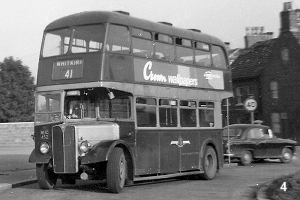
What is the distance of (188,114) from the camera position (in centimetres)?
1617

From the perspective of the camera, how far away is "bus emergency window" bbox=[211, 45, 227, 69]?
57.9 feet

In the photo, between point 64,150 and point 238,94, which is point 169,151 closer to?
point 64,150

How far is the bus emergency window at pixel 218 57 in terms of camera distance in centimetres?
1766

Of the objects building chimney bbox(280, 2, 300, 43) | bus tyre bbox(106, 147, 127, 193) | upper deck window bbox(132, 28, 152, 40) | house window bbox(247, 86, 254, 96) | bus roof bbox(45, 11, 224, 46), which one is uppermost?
building chimney bbox(280, 2, 300, 43)

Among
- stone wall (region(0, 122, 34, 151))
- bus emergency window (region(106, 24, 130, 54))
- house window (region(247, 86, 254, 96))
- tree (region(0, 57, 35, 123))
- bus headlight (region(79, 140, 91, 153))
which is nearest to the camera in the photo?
bus headlight (region(79, 140, 91, 153))

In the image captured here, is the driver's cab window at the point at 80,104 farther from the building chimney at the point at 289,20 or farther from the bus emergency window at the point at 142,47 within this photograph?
the building chimney at the point at 289,20

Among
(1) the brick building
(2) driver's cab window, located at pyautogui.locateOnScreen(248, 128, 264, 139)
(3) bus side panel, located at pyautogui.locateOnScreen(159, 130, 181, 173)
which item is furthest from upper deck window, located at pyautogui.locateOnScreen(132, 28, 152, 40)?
(1) the brick building

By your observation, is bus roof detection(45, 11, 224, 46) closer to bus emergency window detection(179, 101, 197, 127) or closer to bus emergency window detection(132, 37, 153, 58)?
bus emergency window detection(132, 37, 153, 58)

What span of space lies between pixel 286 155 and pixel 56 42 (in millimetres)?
13819

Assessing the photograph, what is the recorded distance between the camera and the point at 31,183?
52.4 feet

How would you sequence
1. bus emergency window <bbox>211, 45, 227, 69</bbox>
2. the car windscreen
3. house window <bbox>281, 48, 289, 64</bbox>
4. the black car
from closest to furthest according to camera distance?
bus emergency window <bbox>211, 45, 227, 69</bbox> → the black car → the car windscreen → house window <bbox>281, 48, 289, 64</bbox>

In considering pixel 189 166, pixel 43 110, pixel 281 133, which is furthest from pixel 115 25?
pixel 281 133

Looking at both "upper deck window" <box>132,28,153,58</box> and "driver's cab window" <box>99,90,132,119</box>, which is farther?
"upper deck window" <box>132,28,153,58</box>

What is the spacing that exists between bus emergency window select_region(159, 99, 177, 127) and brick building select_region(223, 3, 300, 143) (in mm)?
33849
